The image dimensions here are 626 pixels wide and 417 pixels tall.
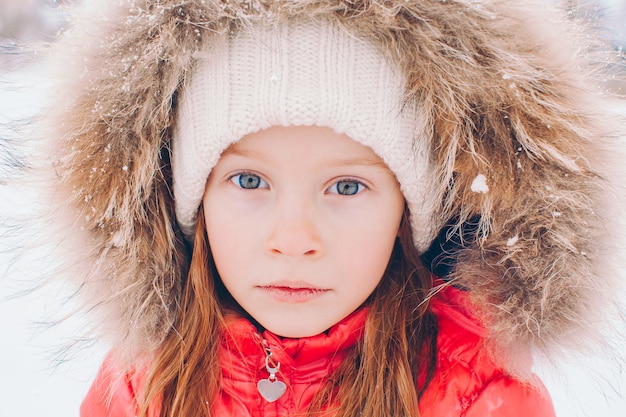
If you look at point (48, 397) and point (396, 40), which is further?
point (48, 397)

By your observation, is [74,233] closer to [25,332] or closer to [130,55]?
[130,55]

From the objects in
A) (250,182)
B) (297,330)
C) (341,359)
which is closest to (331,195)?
(250,182)

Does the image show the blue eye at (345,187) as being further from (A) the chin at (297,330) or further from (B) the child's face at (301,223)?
(A) the chin at (297,330)

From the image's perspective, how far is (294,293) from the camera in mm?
1056

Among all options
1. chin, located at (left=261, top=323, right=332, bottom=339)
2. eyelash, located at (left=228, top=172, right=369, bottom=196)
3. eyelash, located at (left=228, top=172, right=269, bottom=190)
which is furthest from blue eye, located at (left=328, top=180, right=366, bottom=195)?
chin, located at (left=261, top=323, right=332, bottom=339)

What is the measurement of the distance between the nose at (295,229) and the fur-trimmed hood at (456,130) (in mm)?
263

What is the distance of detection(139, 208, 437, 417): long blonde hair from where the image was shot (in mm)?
1098

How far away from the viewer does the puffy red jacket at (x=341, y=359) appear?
107 cm

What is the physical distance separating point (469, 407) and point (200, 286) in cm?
58

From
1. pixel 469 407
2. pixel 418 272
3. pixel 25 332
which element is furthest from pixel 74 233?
pixel 25 332

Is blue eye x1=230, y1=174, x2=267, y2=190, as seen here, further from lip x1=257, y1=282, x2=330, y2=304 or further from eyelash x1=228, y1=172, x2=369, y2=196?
lip x1=257, y1=282, x2=330, y2=304

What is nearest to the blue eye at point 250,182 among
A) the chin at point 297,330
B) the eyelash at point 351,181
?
the eyelash at point 351,181

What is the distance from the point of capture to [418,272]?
3.97 feet

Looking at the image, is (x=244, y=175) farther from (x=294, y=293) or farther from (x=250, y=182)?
(x=294, y=293)
